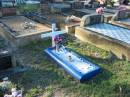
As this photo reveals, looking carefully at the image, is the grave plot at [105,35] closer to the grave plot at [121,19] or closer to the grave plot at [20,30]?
the grave plot at [121,19]

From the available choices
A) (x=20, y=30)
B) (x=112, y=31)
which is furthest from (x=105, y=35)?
(x=20, y=30)

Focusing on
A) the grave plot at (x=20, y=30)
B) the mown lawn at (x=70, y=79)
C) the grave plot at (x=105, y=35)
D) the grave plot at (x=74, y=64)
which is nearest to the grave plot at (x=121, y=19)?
the grave plot at (x=105, y=35)

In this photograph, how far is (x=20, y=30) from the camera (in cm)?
1078

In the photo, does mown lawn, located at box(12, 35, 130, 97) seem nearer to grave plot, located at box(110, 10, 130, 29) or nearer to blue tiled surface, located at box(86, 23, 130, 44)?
blue tiled surface, located at box(86, 23, 130, 44)

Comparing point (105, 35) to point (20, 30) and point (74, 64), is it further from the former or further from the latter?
point (20, 30)

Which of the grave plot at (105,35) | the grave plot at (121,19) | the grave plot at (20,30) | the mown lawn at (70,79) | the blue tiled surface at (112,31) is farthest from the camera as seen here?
the grave plot at (121,19)

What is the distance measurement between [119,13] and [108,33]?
299 centimetres

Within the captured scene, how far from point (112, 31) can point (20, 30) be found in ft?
14.4

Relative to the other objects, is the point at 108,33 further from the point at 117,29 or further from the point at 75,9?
the point at 75,9

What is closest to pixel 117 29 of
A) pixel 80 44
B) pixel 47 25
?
pixel 80 44

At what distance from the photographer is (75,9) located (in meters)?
16.0

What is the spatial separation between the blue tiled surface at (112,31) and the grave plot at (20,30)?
Result: 2.33 meters

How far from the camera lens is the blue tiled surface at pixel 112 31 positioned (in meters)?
9.39

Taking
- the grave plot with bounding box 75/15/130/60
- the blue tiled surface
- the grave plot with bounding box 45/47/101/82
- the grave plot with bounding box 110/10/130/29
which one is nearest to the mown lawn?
the grave plot with bounding box 45/47/101/82
